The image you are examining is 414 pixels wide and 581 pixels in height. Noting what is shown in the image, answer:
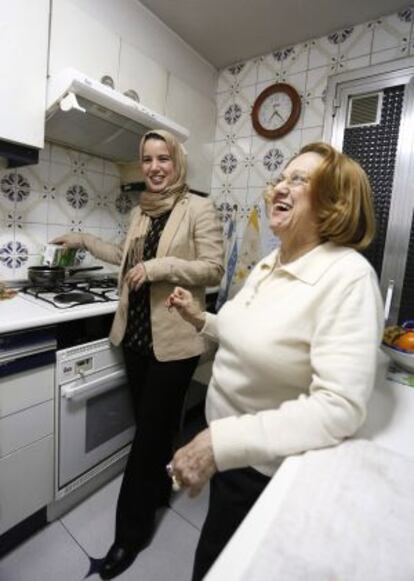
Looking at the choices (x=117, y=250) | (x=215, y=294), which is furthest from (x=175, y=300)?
(x=215, y=294)

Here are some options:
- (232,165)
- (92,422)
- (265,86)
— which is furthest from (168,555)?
(265,86)

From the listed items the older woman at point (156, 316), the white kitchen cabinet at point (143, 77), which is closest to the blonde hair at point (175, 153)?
the older woman at point (156, 316)

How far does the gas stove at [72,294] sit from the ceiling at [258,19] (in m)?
1.37

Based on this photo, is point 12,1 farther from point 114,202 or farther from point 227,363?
point 227,363

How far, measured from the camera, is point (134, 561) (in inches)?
43.7

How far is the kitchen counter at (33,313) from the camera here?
3.14 ft

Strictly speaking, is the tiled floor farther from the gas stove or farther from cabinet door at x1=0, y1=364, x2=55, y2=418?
the gas stove

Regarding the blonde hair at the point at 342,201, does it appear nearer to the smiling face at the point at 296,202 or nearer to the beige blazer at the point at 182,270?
the smiling face at the point at 296,202

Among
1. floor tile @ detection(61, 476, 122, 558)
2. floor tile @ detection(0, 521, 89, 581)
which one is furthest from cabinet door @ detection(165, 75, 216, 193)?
floor tile @ detection(0, 521, 89, 581)

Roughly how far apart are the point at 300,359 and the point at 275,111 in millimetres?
1772

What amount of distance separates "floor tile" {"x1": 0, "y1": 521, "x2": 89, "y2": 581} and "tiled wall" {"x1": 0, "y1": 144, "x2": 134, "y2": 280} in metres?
1.03

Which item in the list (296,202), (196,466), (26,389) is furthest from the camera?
(26,389)

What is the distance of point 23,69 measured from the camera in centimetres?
111

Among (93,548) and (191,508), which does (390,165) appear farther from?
(93,548)
